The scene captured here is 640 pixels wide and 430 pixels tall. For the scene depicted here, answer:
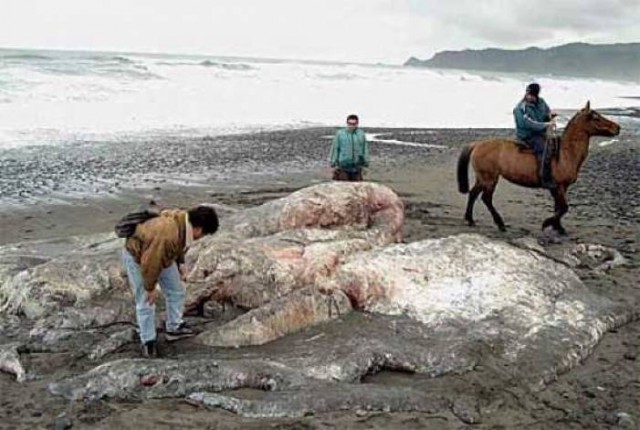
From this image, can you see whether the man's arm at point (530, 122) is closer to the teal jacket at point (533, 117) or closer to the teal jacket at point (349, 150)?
the teal jacket at point (533, 117)

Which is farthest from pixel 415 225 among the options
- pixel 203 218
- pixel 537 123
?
pixel 203 218

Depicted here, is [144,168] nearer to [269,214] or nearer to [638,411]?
[269,214]

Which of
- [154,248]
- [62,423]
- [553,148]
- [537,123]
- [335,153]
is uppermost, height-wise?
[537,123]

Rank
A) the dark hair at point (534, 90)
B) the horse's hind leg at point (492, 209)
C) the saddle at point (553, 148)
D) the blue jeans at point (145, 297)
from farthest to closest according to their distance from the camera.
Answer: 1. the horse's hind leg at point (492, 209)
2. the saddle at point (553, 148)
3. the dark hair at point (534, 90)
4. the blue jeans at point (145, 297)

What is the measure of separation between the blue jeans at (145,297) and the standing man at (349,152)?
6089mm

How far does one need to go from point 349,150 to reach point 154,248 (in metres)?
6.67

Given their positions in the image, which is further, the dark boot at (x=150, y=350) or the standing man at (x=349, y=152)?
the standing man at (x=349, y=152)

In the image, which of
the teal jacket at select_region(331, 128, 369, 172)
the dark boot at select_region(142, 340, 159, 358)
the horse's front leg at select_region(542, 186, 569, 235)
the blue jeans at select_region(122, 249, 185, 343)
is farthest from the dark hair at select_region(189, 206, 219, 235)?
the horse's front leg at select_region(542, 186, 569, 235)

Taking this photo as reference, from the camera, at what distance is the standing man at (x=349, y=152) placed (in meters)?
A: 12.0

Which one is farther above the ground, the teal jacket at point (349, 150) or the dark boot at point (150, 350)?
the teal jacket at point (349, 150)

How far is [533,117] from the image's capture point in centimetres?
1125

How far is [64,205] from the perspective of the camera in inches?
524

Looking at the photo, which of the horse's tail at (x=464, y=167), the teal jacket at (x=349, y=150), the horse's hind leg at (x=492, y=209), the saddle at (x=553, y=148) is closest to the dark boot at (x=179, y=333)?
the teal jacket at (x=349, y=150)

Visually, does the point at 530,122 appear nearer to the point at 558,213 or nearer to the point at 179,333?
the point at 558,213
